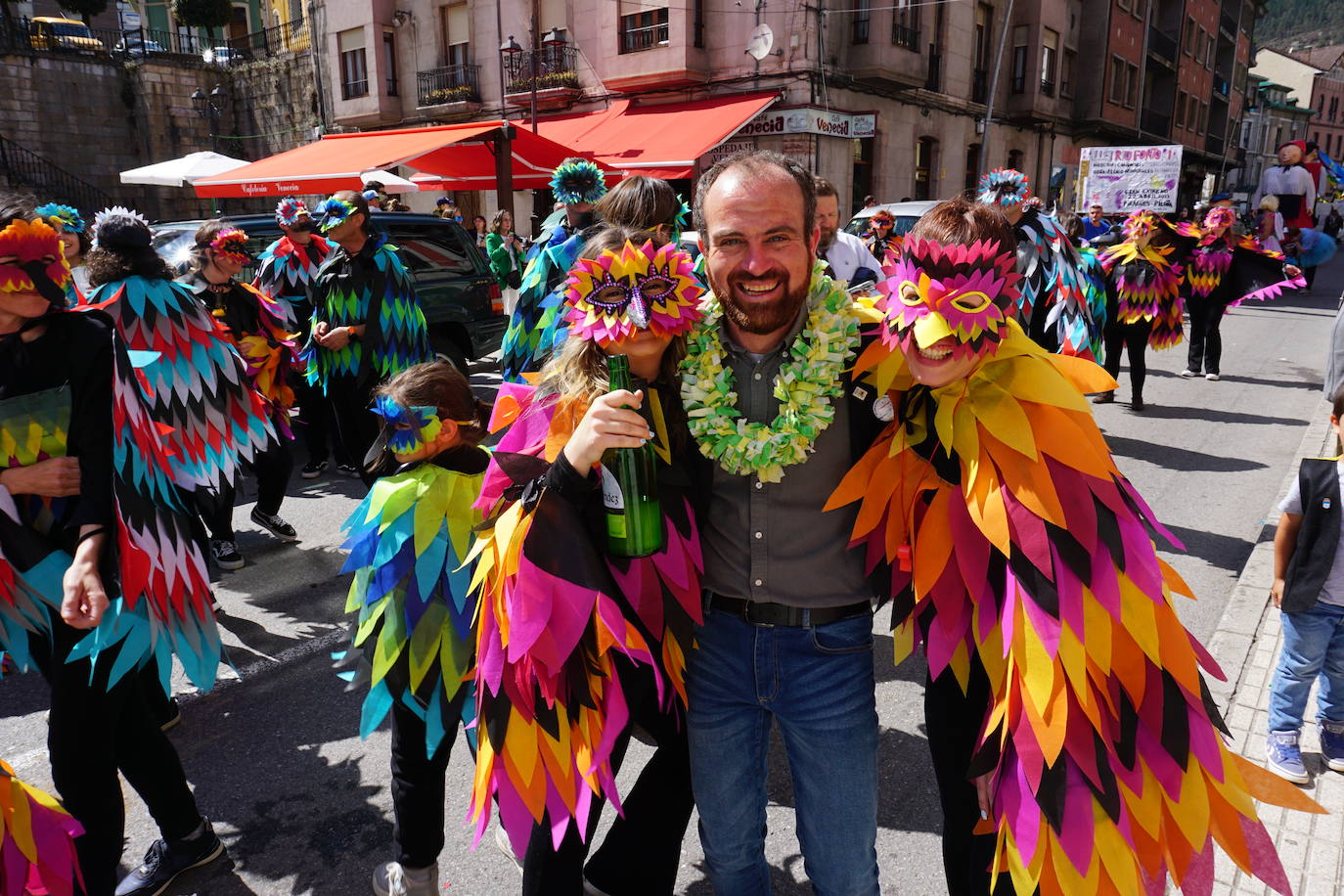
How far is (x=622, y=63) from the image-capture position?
785 inches

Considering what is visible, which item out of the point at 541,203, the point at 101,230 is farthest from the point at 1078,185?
the point at 101,230

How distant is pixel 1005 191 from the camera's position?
4.21m

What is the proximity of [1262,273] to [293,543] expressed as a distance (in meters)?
9.12

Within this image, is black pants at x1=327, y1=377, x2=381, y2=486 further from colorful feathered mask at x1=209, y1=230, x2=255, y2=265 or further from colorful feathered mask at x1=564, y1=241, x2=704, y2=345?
colorful feathered mask at x1=564, y1=241, x2=704, y2=345

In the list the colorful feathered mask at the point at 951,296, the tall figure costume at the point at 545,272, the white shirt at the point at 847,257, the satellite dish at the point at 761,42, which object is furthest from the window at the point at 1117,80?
the colorful feathered mask at the point at 951,296

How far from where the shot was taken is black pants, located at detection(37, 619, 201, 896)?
2.35 m

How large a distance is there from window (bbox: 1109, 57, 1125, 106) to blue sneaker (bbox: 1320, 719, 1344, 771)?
33.1 meters

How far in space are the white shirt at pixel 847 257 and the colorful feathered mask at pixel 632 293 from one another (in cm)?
250

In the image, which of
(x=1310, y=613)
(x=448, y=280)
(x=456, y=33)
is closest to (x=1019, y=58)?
(x=456, y=33)

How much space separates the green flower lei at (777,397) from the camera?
187 cm

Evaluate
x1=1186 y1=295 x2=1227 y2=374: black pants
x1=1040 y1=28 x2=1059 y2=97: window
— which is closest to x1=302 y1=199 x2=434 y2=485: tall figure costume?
x1=1186 y1=295 x2=1227 y2=374: black pants

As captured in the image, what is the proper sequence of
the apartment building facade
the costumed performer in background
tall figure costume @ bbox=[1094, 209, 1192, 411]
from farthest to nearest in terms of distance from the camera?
1. the apartment building facade
2. tall figure costume @ bbox=[1094, 209, 1192, 411]
3. the costumed performer in background

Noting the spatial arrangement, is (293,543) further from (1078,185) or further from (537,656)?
(1078,185)

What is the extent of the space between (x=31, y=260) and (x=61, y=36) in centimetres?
2858
